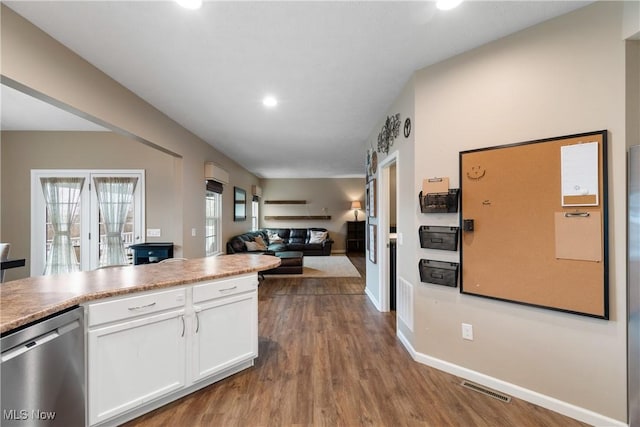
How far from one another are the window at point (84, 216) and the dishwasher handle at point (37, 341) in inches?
116

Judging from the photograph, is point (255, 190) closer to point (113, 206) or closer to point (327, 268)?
point (327, 268)

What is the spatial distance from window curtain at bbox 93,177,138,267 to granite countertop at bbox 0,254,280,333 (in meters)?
2.36

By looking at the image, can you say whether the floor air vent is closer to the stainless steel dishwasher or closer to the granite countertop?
the granite countertop

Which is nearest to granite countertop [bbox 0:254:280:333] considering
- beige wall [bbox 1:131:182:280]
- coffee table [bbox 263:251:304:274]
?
beige wall [bbox 1:131:182:280]

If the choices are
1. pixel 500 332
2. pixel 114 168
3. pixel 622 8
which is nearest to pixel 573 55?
pixel 622 8

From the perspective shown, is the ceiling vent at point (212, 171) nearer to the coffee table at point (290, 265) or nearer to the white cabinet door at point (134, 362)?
the coffee table at point (290, 265)

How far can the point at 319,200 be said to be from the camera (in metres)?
9.42

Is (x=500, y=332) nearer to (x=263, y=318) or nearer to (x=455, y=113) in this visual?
(x=455, y=113)

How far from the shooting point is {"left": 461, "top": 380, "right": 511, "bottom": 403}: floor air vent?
1.86 metres

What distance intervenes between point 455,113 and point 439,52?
1.60 ft

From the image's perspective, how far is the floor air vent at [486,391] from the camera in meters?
1.86

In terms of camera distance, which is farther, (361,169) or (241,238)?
(361,169)

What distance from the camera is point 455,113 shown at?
84.2 inches

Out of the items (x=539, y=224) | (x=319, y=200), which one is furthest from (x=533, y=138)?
(x=319, y=200)
